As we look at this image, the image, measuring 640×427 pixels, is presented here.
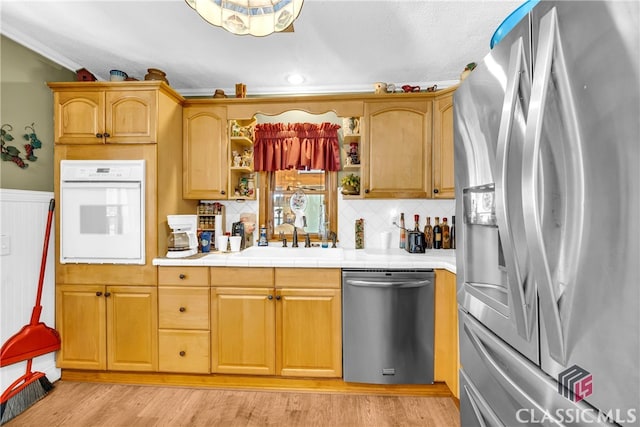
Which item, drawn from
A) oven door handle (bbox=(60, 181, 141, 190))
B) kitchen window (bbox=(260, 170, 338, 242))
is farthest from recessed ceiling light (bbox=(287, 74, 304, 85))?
oven door handle (bbox=(60, 181, 141, 190))

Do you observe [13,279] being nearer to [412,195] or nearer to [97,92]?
[97,92]

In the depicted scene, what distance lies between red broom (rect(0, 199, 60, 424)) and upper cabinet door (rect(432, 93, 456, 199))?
2965 mm

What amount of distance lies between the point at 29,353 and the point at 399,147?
3090 millimetres

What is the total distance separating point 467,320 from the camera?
3.85 feet

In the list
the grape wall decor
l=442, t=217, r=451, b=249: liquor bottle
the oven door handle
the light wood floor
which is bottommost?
the light wood floor

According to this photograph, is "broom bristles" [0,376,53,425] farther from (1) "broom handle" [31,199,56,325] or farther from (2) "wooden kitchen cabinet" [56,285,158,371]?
(1) "broom handle" [31,199,56,325]

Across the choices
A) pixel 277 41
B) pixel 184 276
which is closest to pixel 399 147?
pixel 277 41

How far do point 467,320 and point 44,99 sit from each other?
124 inches

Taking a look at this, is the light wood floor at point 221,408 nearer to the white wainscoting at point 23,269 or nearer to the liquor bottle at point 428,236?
the white wainscoting at point 23,269

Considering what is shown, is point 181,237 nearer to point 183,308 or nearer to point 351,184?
point 183,308

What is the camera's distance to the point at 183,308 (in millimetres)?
2311

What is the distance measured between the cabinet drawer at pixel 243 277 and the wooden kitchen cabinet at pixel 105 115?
3.63 ft

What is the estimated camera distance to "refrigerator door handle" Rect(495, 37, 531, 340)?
31.0 inches

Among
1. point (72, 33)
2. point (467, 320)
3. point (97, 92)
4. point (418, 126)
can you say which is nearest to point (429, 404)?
point (467, 320)
